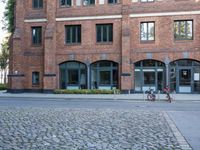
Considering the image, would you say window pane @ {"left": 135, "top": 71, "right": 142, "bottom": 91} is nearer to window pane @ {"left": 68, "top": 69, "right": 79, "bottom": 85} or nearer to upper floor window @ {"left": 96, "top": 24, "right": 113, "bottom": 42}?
upper floor window @ {"left": 96, "top": 24, "right": 113, "bottom": 42}

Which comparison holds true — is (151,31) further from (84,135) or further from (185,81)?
(84,135)

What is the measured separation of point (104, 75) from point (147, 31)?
6.58 m

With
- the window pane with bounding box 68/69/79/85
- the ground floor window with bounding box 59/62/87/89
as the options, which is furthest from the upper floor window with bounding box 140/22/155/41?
the window pane with bounding box 68/69/79/85

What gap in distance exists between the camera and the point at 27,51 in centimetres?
3903

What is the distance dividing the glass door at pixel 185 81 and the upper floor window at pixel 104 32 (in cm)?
830

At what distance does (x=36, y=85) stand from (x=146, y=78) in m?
12.4

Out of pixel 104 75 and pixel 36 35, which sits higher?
pixel 36 35

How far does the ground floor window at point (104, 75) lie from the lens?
36.8 meters

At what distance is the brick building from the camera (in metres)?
34.9

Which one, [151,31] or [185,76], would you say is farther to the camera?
[151,31]

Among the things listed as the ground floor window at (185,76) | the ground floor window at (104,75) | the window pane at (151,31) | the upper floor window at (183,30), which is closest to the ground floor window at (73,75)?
the ground floor window at (104,75)

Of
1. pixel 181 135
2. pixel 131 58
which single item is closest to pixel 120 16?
pixel 131 58

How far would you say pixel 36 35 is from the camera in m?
39.3

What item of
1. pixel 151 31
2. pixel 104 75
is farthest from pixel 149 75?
pixel 104 75
